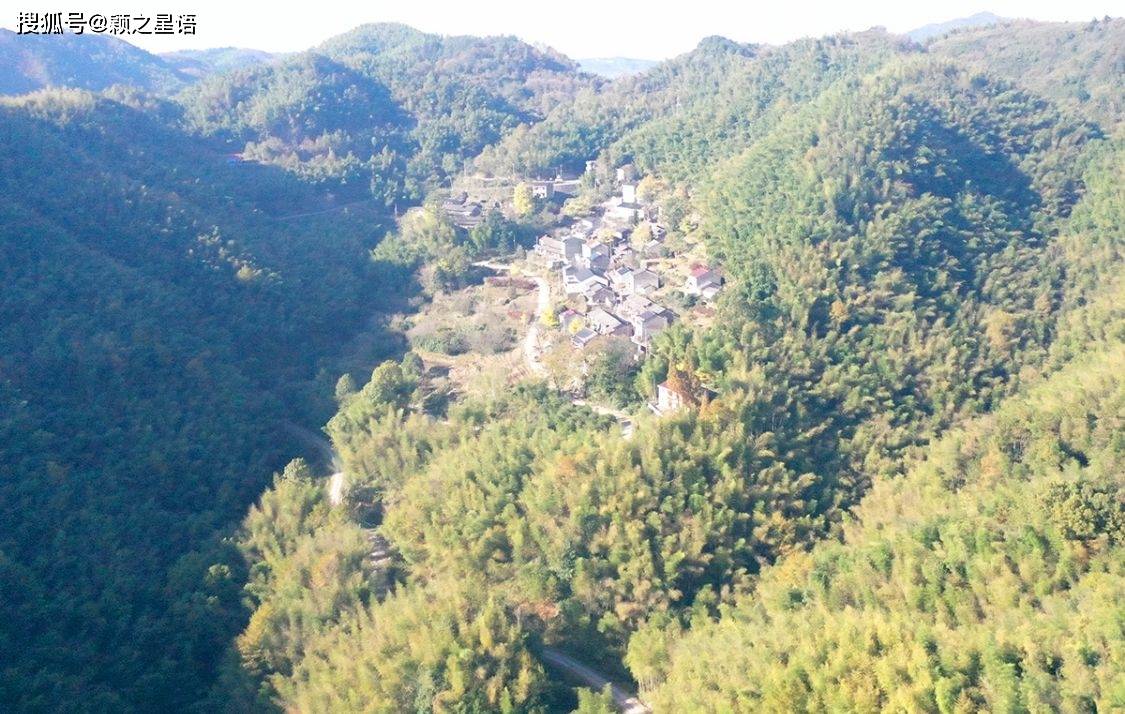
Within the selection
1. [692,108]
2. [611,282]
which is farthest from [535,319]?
[692,108]

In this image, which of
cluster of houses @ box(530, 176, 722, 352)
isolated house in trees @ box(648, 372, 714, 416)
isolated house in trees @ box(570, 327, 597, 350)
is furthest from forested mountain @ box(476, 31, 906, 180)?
isolated house in trees @ box(648, 372, 714, 416)

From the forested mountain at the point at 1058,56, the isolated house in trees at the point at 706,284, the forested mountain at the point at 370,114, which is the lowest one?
the isolated house in trees at the point at 706,284

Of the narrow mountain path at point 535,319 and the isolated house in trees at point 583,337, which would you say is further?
the narrow mountain path at point 535,319

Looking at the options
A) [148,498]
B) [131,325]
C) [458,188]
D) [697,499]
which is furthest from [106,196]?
[697,499]

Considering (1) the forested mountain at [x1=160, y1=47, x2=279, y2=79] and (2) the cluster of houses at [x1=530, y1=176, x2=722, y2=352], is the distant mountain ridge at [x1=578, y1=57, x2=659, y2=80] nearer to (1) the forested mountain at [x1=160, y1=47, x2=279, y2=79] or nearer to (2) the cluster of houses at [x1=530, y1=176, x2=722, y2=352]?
(1) the forested mountain at [x1=160, y1=47, x2=279, y2=79]

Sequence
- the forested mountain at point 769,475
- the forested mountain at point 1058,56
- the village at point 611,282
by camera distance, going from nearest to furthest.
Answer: the forested mountain at point 769,475, the village at point 611,282, the forested mountain at point 1058,56

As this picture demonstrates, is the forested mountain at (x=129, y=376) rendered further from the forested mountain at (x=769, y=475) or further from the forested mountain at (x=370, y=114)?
the forested mountain at (x=370, y=114)

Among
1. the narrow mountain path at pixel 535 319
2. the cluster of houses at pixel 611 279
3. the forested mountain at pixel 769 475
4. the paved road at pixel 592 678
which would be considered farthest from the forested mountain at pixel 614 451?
the cluster of houses at pixel 611 279

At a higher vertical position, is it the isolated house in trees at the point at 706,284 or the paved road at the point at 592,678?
the isolated house in trees at the point at 706,284
